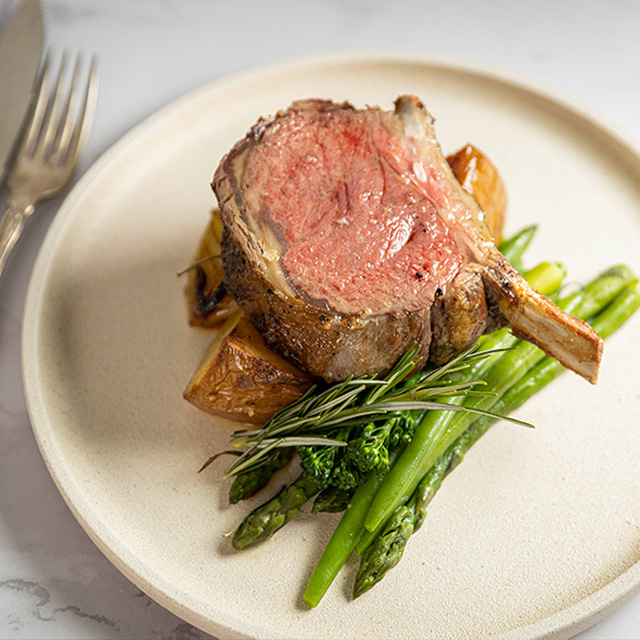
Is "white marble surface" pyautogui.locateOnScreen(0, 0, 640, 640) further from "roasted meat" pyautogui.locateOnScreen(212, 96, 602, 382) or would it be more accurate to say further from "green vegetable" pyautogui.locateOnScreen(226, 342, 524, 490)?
"green vegetable" pyautogui.locateOnScreen(226, 342, 524, 490)

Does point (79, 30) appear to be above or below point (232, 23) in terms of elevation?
below

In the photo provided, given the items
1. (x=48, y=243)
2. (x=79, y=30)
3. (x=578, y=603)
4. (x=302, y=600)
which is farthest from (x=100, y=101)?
(x=578, y=603)

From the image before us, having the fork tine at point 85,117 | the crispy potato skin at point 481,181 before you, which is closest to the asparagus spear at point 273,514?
the crispy potato skin at point 481,181

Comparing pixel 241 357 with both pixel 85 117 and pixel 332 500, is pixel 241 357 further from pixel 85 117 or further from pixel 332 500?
pixel 85 117

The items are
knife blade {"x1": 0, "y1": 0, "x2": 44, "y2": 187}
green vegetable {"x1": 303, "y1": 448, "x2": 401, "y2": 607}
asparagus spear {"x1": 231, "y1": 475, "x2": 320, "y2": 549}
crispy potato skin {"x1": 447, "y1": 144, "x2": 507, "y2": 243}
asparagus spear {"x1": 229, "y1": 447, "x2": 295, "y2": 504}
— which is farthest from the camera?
knife blade {"x1": 0, "y1": 0, "x2": 44, "y2": 187}

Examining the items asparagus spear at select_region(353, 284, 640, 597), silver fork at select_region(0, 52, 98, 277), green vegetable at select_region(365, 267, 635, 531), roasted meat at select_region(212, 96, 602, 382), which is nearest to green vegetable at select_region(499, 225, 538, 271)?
green vegetable at select_region(365, 267, 635, 531)

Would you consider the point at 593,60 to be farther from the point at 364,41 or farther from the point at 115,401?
the point at 115,401
